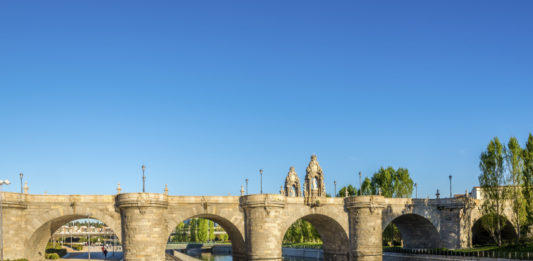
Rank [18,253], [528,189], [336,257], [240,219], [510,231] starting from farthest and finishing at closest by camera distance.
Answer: [510,231] → [336,257] → [528,189] → [240,219] → [18,253]

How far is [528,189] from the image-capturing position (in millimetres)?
64125

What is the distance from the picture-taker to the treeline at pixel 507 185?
2534 inches

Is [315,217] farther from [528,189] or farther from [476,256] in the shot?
[528,189]

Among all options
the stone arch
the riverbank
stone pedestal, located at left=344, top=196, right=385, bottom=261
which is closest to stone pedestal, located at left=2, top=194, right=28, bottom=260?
the stone arch

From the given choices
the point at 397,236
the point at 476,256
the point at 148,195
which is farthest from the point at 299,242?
the point at 148,195

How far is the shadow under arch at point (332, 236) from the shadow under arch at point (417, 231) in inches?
360

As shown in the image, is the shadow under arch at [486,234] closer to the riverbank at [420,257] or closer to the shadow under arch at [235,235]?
the riverbank at [420,257]

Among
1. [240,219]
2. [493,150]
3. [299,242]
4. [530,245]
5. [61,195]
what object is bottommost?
[299,242]

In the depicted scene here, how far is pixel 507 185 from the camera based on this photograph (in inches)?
2579

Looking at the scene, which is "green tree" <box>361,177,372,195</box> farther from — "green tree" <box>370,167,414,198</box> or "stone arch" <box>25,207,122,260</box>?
"stone arch" <box>25,207,122,260</box>

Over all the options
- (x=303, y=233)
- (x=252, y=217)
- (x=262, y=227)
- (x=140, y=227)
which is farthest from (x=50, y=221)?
(x=303, y=233)

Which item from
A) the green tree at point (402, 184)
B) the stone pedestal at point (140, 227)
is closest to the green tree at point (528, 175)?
the green tree at point (402, 184)

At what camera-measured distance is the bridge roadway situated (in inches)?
2058

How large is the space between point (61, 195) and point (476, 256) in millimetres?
49607
